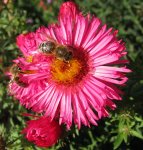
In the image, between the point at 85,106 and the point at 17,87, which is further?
the point at 17,87

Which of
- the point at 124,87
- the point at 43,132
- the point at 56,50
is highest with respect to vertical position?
the point at 56,50

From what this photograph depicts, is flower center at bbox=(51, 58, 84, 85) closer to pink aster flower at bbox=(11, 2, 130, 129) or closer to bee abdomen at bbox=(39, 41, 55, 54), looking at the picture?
pink aster flower at bbox=(11, 2, 130, 129)

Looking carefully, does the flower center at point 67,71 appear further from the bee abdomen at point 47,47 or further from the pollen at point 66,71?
the bee abdomen at point 47,47

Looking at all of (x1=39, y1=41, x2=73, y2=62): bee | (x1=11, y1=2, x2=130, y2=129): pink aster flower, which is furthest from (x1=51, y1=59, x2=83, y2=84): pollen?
(x1=39, y1=41, x2=73, y2=62): bee

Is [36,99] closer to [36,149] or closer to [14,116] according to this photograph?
[36,149]

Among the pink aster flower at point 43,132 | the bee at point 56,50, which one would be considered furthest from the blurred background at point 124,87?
the bee at point 56,50

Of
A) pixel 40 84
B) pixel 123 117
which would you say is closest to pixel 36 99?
pixel 40 84

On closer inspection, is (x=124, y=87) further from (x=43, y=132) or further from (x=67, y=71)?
(x=43, y=132)

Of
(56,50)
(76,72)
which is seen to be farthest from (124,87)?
(56,50)
